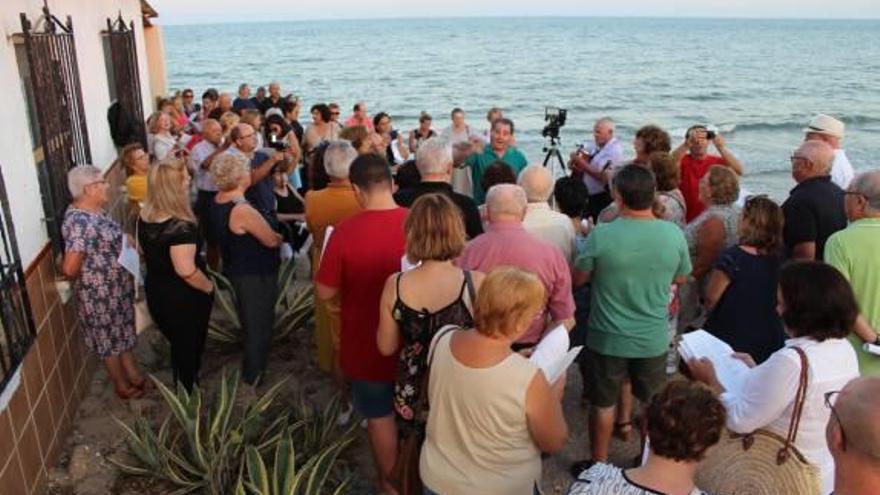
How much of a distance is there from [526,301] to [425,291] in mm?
605

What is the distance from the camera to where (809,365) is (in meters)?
2.28

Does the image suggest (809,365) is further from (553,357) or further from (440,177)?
(440,177)

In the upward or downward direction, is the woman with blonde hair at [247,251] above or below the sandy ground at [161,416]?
above

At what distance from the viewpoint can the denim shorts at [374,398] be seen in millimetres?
3285

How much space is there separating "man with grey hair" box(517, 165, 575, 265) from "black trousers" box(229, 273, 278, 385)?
1673 mm

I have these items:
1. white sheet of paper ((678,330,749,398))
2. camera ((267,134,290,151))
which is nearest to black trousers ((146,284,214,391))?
white sheet of paper ((678,330,749,398))

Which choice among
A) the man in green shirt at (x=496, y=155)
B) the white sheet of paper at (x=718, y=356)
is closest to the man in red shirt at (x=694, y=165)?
the man in green shirt at (x=496, y=155)

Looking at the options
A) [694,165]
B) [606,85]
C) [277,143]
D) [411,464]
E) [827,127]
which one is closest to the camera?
[411,464]

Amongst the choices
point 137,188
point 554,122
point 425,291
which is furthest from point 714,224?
point 137,188

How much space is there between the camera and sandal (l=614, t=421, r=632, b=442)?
4.11 meters

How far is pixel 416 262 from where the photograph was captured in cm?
282

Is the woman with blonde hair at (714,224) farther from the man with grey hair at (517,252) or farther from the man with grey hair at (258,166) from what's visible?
the man with grey hair at (258,166)

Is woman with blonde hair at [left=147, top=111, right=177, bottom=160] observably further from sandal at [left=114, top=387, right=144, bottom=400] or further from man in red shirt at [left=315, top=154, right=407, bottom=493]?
man in red shirt at [left=315, top=154, right=407, bottom=493]

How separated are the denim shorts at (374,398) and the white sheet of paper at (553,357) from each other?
0.91 metres
